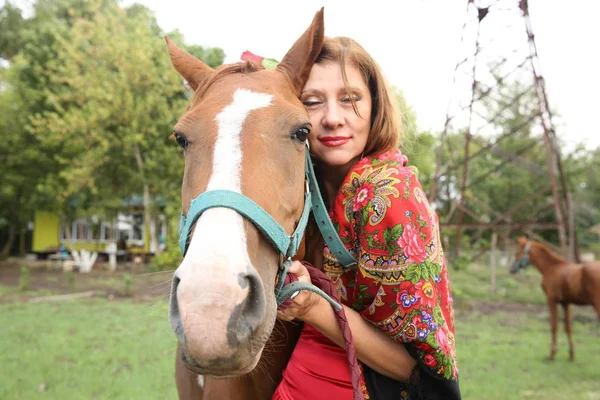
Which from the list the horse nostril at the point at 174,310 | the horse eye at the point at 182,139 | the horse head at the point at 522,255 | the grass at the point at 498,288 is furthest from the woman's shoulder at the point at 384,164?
the grass at the point at 498,288

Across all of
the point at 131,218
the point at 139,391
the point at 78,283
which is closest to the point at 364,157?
the point at 139,391

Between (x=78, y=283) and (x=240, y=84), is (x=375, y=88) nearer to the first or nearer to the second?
(x=240, y=84)

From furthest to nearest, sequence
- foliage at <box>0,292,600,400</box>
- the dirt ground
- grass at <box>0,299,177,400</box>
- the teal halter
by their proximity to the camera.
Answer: the dirt ground
foliage at <box>0,292,600,400</box>
grass at <box>0,299,177,400</box>
the teal halter

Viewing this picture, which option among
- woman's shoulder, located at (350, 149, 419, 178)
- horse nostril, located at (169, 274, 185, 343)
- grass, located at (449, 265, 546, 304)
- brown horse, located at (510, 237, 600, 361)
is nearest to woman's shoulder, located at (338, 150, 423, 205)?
woman's shoulder, located at (350, 149, 419, 178)

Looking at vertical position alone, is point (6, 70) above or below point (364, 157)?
above

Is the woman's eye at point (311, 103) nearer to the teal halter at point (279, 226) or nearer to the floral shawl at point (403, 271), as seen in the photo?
the teal halter at point (279, 226)

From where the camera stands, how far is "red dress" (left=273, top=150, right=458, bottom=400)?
1.54 metres

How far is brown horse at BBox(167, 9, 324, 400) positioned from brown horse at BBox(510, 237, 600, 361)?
289 inches

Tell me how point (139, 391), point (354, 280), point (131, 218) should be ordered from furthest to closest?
point (131, 218), point (139, 391), point (354, 280)

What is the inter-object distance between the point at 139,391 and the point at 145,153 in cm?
1155

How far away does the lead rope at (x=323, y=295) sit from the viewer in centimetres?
141

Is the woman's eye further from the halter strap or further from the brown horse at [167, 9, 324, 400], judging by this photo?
the halter strap

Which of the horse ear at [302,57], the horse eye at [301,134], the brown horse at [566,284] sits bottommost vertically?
the brown horse at [566,284]

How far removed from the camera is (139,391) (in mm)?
5312
